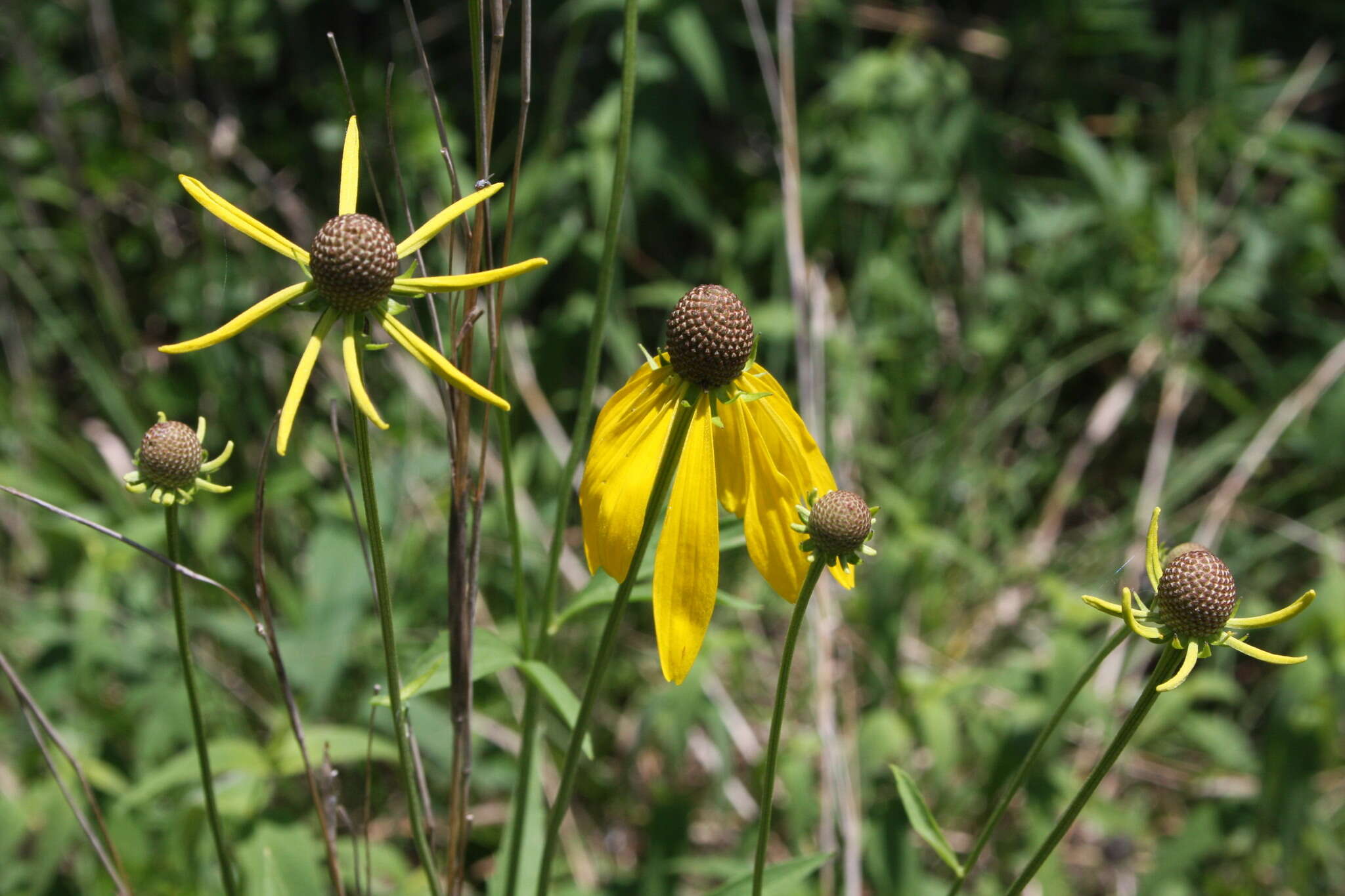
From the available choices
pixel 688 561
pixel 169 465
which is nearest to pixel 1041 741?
pixel 688 561

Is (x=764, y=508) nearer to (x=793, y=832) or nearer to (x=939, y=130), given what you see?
(x=793, y=832)

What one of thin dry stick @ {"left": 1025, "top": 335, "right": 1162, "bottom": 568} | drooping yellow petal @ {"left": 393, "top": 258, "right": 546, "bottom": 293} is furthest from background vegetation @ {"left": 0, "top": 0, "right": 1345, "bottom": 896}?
drooping yellow petal @ {"left": 393, "top": 258, "right": 546, "bottom": 293}

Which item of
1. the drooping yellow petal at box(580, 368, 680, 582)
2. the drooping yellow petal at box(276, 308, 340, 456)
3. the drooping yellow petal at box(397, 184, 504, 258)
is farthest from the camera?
the drooping yellow petal at box(580, 368, 680, 582)

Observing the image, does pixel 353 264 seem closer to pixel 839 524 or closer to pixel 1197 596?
pixel 839 524

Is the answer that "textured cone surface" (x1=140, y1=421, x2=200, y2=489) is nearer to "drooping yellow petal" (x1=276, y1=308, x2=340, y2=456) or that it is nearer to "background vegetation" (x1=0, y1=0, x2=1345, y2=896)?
"drooping yellow petal" (x1=276, y1=308, x2=340, y2=456)

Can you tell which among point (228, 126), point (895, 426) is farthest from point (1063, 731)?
point (228, 126)
